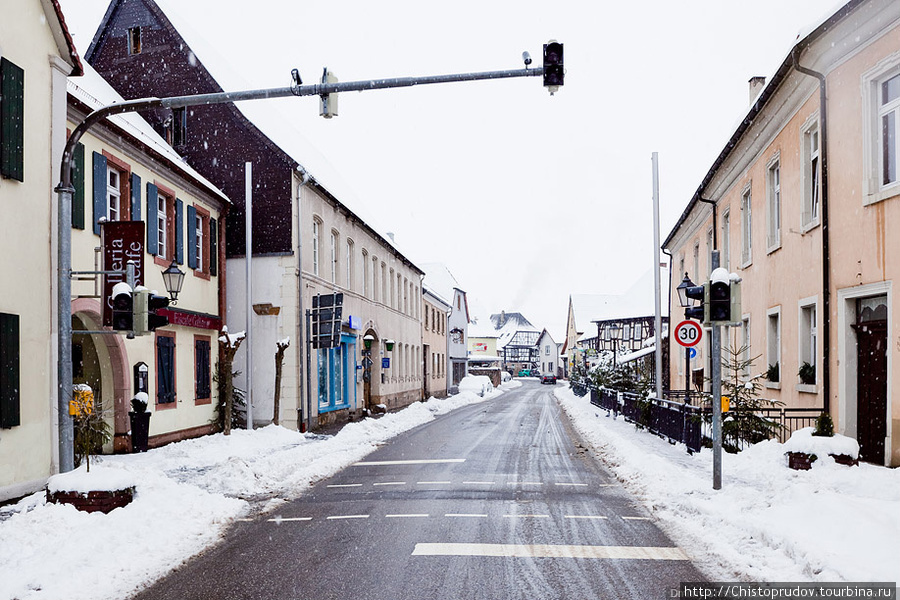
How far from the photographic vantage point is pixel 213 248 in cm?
2117

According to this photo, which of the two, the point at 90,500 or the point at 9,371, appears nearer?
the point at 90,500

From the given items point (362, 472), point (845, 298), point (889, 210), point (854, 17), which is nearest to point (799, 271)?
point (845, 298)

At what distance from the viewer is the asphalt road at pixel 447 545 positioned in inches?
247

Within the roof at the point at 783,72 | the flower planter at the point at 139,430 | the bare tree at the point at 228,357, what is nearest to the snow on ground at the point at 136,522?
the flower planter at the point at 139,430

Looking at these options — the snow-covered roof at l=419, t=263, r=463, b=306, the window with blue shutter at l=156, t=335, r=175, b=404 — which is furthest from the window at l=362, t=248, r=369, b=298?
the snow-covered roof at l=419, t=263, r=463, b=306

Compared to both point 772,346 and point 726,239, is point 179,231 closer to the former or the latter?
point 772,346

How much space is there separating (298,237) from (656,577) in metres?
17.9

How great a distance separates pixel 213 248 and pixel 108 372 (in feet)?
19.3

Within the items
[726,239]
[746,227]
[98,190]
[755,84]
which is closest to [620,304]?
[755,84]

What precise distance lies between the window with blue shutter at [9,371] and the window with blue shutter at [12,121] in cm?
210

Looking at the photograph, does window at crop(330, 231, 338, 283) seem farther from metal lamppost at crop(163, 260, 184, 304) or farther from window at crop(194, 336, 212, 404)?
metal lamppost at crop(163, 260, 184, 304)

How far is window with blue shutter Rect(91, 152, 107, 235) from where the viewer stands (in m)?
15.0

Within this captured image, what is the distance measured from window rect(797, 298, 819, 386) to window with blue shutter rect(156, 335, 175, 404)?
44.2ft

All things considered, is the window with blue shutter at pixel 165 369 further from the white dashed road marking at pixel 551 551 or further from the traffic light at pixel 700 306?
Answer: the traffic light at pixel 700 306
